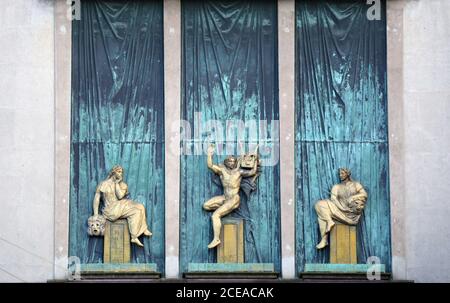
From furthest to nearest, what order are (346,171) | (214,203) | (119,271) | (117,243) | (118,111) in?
(118,111)
(346,171)
(214,203)
(117,243)
(119,271)

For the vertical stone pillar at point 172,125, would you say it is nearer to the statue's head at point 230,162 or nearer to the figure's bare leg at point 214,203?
the figure's bare leg at point 214,203

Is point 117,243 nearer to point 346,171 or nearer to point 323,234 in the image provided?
point 323,234

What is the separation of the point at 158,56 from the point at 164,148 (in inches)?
77.1

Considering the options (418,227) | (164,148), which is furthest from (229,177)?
(418,227)

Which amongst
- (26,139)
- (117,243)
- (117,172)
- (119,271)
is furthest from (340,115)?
(26,139)

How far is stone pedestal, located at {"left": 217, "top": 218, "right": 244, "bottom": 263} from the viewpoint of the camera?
36844 millimetres

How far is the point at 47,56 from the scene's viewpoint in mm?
37188

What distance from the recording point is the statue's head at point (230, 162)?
36.9 m

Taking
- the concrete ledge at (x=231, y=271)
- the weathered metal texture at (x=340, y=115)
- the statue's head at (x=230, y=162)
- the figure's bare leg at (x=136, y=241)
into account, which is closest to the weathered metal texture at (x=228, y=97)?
the concrete ledge at (x=231, y=271)

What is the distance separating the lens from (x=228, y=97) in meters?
37.4

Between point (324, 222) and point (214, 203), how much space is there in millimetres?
2304

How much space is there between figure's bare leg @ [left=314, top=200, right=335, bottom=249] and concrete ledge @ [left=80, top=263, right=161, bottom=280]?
3442 millimetres
